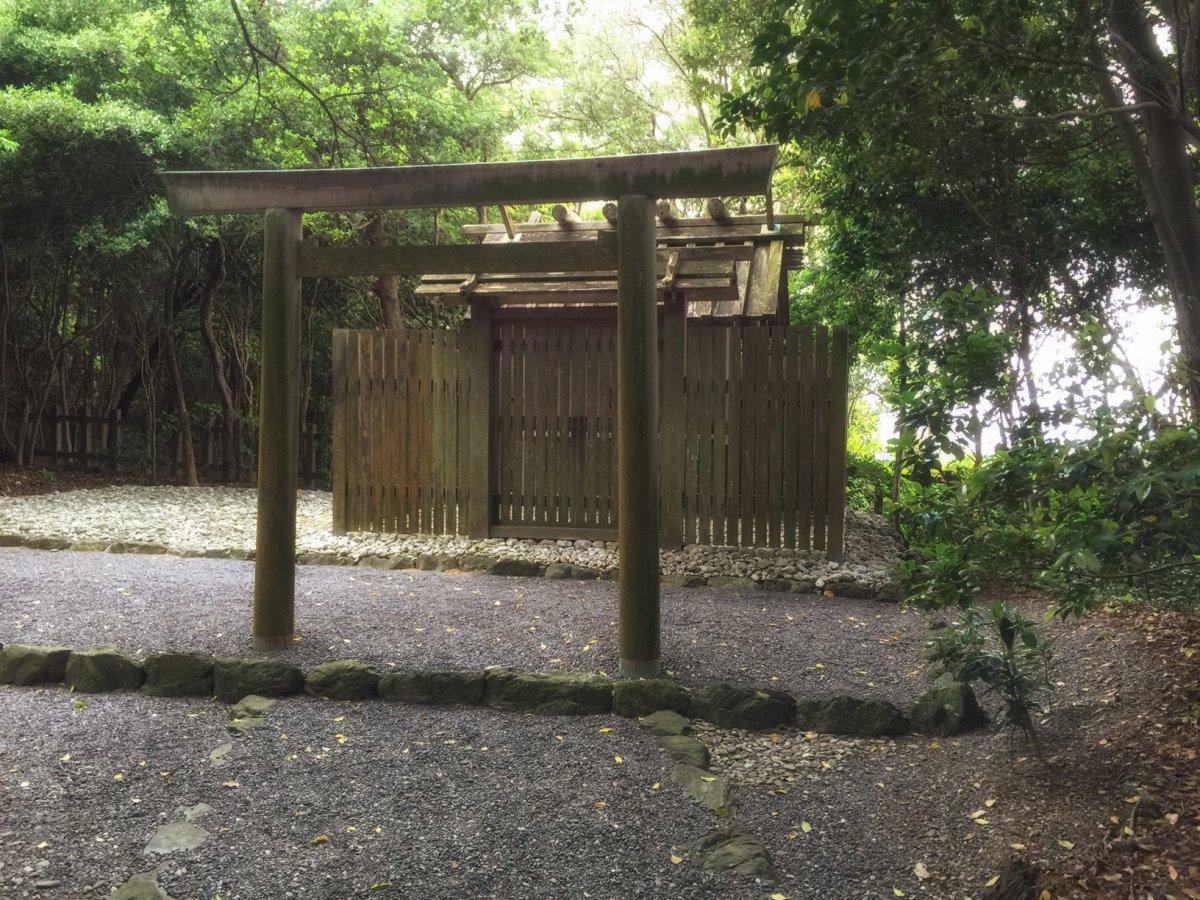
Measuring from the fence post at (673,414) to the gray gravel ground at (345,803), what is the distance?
4078 mm

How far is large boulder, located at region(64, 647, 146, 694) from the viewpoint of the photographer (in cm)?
452

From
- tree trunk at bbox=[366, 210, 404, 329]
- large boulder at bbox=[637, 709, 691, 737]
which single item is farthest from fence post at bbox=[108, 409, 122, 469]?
large boulder at bbox=[637, 709, 691, 737]

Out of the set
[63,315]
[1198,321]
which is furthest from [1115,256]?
[63,315]

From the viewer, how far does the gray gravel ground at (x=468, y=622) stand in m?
4.96

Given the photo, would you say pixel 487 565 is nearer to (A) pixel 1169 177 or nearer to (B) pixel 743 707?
(B) pixel 743 707

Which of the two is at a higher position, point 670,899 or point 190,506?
point 190,506

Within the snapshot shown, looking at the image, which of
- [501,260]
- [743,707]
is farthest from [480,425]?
[743,707]

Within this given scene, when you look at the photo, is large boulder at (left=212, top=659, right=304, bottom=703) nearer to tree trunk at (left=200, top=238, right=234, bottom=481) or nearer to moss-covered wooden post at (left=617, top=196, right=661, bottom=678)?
moss-covered wooden post at (left=617, top=196, right=661, bottom=678)

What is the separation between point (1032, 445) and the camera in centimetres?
338

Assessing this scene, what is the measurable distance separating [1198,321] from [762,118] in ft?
8.76

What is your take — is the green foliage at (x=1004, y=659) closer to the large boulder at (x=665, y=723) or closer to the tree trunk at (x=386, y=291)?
the large boulder at (x=665, y=723)

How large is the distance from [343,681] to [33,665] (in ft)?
5.43

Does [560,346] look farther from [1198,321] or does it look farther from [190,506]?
[190,506]

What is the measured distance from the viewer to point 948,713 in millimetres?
4172
